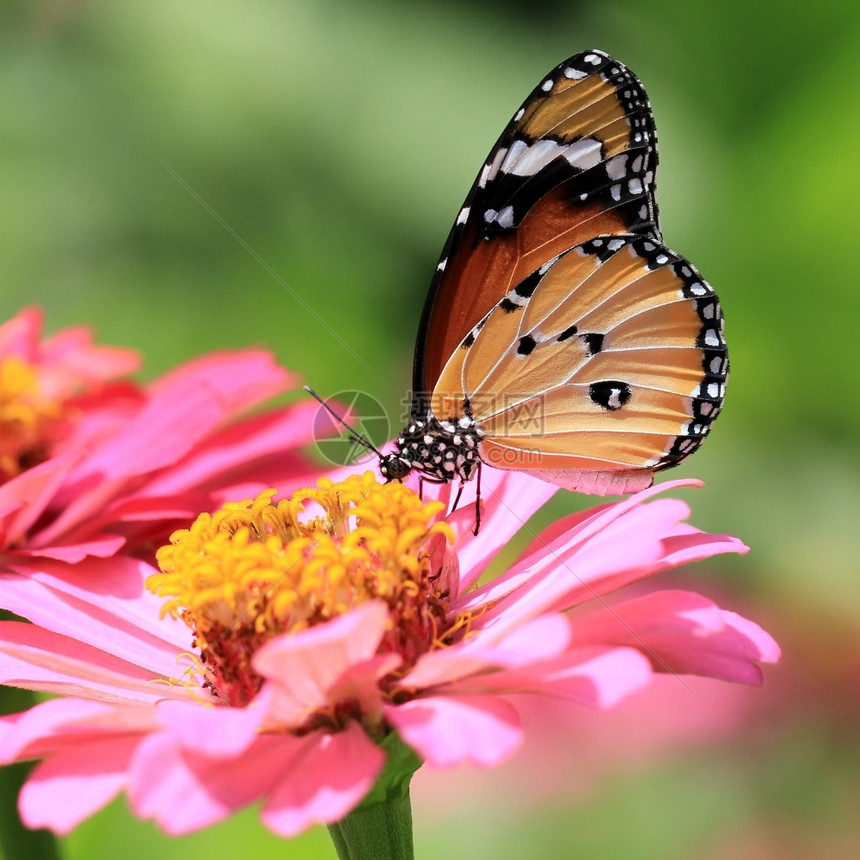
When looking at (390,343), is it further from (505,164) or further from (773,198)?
(505,164)

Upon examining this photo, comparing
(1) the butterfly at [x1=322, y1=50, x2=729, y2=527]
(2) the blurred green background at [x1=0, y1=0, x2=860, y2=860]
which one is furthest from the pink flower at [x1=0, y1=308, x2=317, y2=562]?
(2) the blurred green background at [x1=0, y1=0, x2=860, y2=860]

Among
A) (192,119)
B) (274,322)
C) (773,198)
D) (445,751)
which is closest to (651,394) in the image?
(445,751)

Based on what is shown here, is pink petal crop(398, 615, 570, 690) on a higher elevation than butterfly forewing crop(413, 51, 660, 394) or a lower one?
lower

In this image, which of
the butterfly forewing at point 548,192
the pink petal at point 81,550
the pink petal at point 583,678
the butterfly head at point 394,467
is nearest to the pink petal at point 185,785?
the pink petal at point 583,678

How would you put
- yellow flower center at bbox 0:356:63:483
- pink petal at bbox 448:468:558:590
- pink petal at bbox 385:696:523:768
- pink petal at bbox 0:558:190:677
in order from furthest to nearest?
yellow flower center at bbox 0:356:63:483 < pink petal at bbox 448:468:558:590 < pink petal at bbox 0:558:190:677 < pink petal at bbox 385:696:523:768

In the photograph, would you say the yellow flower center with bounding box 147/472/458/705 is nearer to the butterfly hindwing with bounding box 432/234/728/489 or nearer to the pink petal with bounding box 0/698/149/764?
the pink petal with bounding box 0/698/149/764
